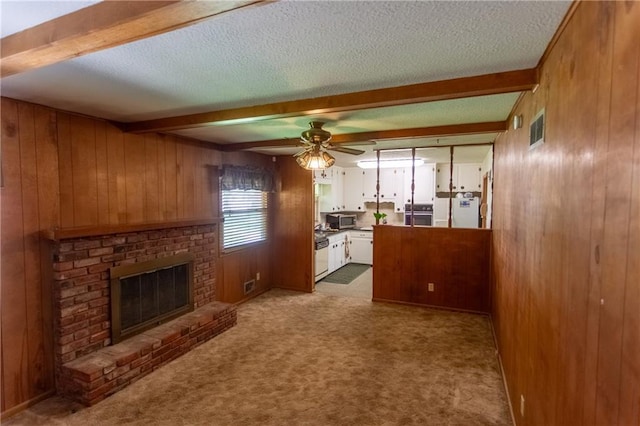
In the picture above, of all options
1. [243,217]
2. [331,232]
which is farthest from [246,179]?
[331,232]

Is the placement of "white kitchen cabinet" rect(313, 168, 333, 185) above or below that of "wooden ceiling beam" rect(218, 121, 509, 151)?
below

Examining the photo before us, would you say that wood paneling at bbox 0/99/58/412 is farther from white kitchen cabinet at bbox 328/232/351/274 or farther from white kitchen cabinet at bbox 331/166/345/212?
white kitchen cabinet at bbox 331/166/345/212

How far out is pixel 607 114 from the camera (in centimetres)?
98

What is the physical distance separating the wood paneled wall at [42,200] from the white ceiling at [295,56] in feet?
0.87

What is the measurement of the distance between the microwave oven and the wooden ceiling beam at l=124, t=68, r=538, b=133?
5058 millimetres

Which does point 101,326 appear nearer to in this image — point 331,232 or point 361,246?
point 331,232

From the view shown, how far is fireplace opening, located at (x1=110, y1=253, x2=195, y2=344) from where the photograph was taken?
125 inches

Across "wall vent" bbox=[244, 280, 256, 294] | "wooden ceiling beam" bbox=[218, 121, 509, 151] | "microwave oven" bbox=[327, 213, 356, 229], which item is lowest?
"wall vent" bbox=[244, 280, 256, 294]

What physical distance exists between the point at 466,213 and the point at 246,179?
433 centimetres

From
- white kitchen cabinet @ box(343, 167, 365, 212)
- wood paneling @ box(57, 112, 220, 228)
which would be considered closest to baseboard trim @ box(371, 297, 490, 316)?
wood paneling @ box(57, 112, 220, 228)

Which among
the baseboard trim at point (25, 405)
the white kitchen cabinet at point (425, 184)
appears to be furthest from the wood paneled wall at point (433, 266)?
the baseboard trim at point (25, 405)

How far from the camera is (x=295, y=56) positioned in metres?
1.76

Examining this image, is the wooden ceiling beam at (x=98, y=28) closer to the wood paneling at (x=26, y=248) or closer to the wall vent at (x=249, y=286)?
the wood paneling at (x=26, y=248)

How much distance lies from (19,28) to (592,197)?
2.40 m
